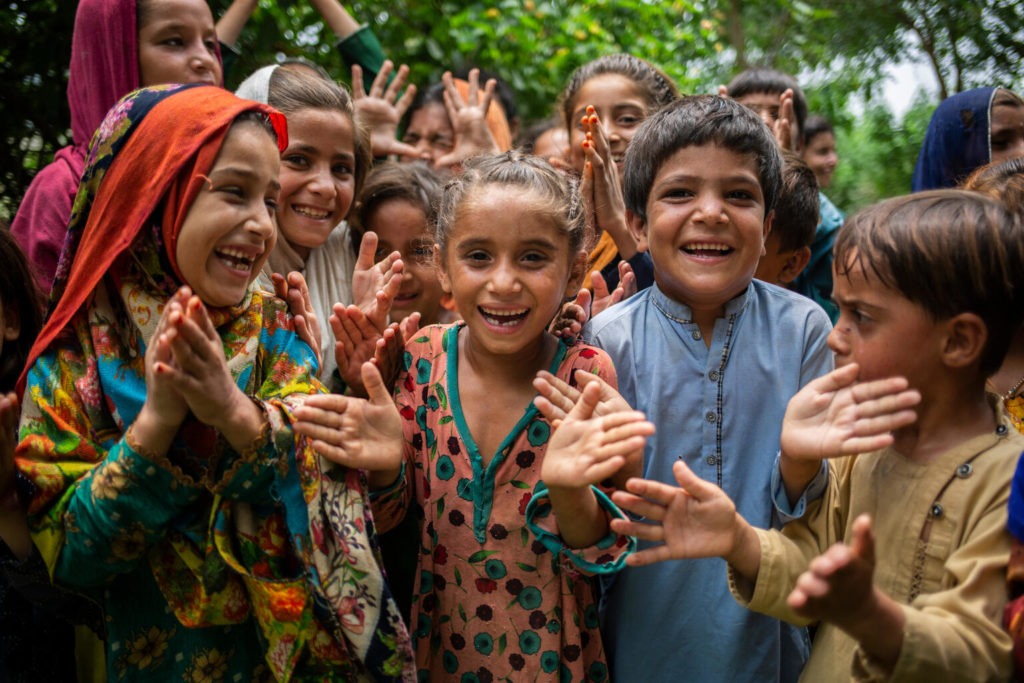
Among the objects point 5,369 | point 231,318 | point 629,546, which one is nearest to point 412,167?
point 231,318

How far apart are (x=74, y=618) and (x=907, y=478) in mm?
1950

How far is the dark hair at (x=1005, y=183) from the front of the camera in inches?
76.6

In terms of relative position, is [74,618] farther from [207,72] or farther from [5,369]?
[207,72]

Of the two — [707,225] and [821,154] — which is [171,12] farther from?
[821,154]

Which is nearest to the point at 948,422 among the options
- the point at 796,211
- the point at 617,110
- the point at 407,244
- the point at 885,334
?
the point at 885,334

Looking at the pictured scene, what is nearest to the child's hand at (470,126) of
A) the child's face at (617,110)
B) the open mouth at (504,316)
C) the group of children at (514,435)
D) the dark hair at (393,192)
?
the child's face at (617,110)

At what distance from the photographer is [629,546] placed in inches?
76.3

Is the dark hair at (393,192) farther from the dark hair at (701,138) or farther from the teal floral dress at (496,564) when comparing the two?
the teal floral dress at (496,564)

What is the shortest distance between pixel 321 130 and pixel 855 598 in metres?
2.10

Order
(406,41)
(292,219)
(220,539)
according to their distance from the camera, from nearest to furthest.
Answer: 1. (220,539)
2. (292,219)
3. (406,41)

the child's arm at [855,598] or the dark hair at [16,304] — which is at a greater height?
the dark hair at [16,304]

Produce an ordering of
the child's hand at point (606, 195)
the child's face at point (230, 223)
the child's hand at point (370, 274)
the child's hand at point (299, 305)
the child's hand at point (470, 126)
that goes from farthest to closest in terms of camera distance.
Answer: the child's hand at point (470, 126) → the child's hand at point (606, 195) → the child's hand at point (370, 274) → the child's hand at point (299, 305) → the child's face at point (230, 223)

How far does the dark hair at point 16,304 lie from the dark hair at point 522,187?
1.07m

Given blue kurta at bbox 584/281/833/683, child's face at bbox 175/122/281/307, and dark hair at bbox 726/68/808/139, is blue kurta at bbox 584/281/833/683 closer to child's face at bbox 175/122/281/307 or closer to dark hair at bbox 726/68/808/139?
child's face at bbox 175/122/281/307
